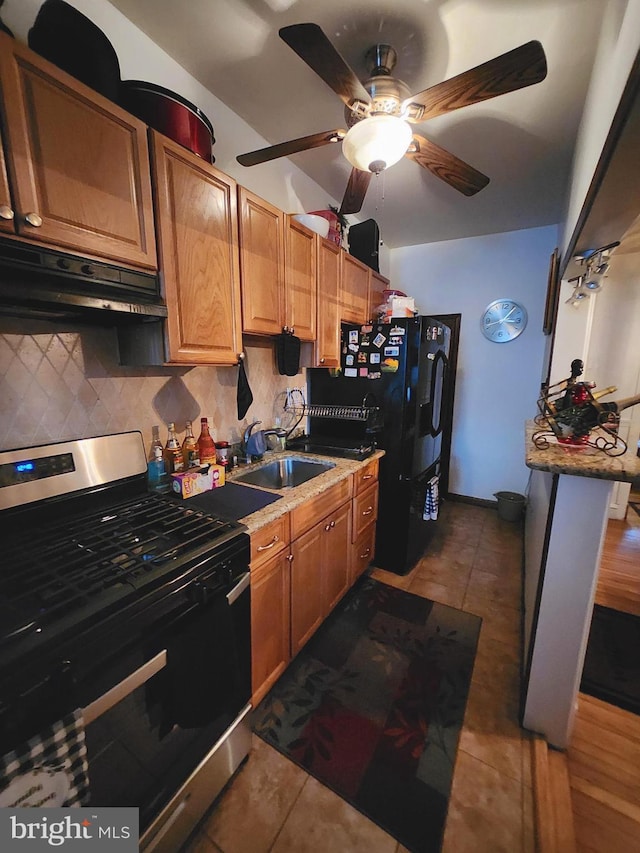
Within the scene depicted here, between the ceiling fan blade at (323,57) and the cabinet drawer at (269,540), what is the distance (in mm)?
1511

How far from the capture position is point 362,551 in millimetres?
2184

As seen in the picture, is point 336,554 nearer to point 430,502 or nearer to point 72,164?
point 430,502

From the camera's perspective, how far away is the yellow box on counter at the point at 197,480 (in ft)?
4.63

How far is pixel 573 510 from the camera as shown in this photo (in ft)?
3.85

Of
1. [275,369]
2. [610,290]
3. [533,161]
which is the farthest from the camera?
[610,290]

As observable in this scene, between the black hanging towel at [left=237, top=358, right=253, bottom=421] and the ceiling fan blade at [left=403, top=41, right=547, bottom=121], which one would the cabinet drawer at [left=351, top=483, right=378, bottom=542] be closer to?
the black hanging towel at [left=237, top=358, right=253, bottom=421]

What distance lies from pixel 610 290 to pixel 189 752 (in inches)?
162

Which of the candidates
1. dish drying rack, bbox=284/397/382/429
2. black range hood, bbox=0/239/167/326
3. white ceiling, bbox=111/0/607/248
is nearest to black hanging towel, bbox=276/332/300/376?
dish drying rack, bbox=284/397/382/429

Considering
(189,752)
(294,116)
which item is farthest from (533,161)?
(189,752)

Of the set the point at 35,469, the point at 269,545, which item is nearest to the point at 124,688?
the point at 269,545

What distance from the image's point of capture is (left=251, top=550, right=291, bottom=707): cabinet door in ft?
4.22

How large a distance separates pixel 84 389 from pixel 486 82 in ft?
5.60

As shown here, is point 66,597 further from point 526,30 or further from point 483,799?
point 526,30

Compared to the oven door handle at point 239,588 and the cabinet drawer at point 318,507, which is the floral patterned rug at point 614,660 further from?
the oven door handle at point 239,588
